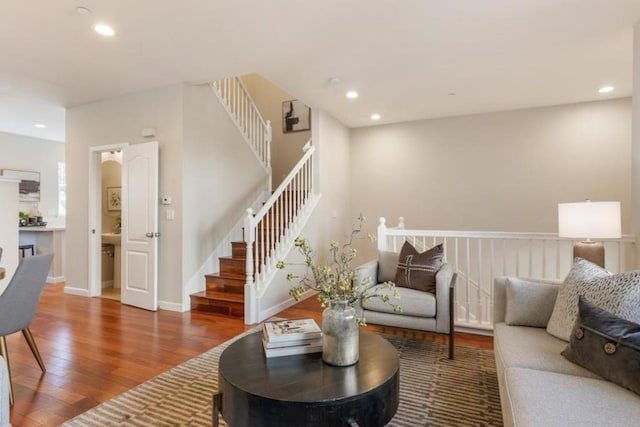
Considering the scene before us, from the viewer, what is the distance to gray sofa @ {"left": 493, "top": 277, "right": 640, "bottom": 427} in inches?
46.1

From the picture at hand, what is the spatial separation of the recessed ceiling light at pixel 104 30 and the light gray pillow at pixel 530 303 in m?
3.62

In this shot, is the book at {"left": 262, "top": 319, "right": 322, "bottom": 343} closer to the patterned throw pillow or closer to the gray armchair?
the gray armchair

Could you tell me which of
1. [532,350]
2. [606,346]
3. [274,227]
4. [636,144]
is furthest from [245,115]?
[606,346]

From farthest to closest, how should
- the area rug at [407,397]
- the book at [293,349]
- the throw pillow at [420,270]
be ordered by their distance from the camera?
the throw pillow at [420,270]
the area rug at [407,397]
the book at [293,349]

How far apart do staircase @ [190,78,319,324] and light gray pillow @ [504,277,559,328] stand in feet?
7.98

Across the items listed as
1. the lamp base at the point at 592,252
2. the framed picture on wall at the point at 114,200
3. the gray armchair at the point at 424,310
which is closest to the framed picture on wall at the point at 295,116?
the framed picture on wall at the point at 114,200

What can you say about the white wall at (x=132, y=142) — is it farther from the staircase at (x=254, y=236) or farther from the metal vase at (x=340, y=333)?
the metal vase at (x=340, y=333)

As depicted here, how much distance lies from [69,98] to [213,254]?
281 cm

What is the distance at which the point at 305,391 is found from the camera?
1335mm

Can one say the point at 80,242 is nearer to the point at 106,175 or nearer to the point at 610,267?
the point at 106,175

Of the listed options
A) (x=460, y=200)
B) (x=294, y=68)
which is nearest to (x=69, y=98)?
(x=294, y=68)

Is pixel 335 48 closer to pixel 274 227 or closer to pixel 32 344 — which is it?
pixel 274 227

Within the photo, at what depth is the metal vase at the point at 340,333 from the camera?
1.54 m

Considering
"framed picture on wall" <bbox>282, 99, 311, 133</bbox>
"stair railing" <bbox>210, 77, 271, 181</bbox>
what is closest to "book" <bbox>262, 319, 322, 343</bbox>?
"stair railing" <bbox>210, 77, 271, 181</bbox>
